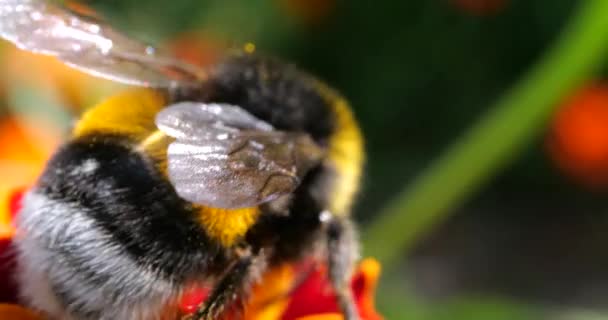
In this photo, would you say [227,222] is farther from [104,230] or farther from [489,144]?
[489,144]

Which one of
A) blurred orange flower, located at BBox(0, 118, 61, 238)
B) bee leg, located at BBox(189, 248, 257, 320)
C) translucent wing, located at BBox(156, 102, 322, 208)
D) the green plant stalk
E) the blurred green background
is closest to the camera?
translucent wing, located at BBox(156, 102, 322, 208)

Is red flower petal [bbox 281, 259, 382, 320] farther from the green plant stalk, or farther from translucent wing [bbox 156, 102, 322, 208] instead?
the green plant stalk

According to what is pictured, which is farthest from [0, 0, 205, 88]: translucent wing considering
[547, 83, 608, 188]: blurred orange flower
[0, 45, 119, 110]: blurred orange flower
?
[547, 83, 608, 188]: blurred orange flower

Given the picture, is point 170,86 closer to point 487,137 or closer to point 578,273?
point 487,137

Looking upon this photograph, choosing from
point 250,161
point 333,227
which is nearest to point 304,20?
point 333,227

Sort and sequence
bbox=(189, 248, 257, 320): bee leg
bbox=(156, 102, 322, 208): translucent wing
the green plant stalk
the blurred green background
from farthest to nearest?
the blurred green background, the green plant stalk, bbox=(189, 248, 257, 320): bee leg, bbox=(156, 102, 322, 208): translucent wing

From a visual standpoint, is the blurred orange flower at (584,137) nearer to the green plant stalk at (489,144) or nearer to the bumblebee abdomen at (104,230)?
the green plant stalk at (489,144)
